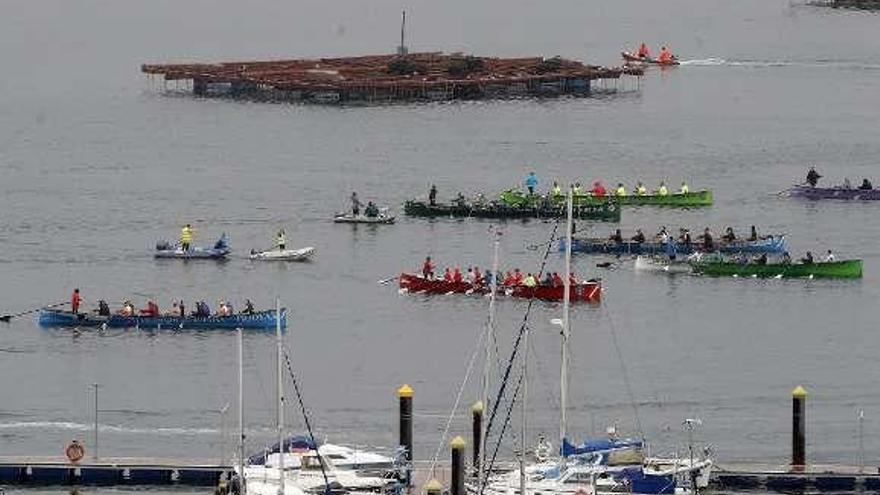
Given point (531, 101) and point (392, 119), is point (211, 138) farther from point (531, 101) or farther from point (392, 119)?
point (531, 101)

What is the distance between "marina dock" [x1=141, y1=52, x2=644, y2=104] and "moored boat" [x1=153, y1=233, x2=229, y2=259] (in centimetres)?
6524

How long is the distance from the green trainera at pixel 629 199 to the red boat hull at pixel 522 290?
21.1 m

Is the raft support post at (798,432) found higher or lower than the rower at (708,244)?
lower

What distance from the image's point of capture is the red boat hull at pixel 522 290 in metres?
114

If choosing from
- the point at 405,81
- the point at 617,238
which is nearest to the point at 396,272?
the point at 617,238

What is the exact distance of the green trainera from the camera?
138 meters

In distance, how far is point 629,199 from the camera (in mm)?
140125

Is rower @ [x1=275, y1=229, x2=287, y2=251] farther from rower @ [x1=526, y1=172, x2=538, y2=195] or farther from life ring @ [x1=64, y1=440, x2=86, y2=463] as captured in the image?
life ring @ [x1=64, y1=440, x2=86, y2=463]

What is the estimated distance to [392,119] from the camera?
180375 mm

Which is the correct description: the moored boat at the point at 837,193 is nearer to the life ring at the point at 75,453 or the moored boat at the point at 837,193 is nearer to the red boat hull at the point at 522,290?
the red boat hull at the point at 522,290

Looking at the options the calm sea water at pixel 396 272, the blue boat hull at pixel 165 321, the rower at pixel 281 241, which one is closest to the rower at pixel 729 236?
the calm sea water at pixel 396 272

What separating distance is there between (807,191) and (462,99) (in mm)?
50575

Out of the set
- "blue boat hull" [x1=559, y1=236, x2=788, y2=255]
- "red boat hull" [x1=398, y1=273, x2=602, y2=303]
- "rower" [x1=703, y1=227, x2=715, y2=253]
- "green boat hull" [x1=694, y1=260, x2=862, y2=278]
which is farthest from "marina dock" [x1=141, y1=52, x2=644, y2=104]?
"red boat hull" [x1=398, y1=273, x2=602, y2=303]

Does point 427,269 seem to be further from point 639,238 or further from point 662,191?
point 662,191
